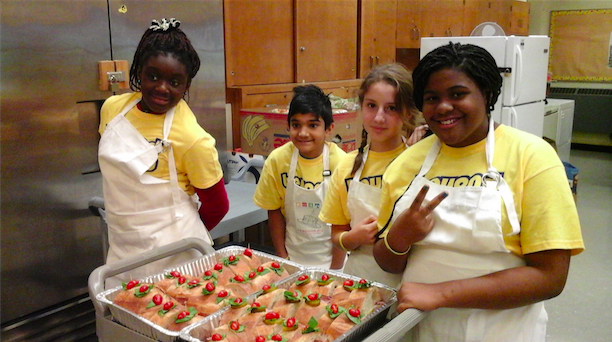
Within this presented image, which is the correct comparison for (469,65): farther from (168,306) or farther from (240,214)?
(240,214)

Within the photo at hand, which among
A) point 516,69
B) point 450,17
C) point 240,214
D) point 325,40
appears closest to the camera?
point 240,214

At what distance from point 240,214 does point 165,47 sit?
0.99 meters

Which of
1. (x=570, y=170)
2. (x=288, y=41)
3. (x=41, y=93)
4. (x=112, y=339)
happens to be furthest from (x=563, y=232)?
(x=570, y=170)

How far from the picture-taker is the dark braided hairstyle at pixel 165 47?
5.14ft

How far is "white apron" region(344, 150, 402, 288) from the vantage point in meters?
1.50

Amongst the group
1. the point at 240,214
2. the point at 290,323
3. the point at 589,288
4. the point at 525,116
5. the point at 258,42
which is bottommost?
the point at 589,288

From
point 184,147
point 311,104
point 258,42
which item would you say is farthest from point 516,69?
point 184,147

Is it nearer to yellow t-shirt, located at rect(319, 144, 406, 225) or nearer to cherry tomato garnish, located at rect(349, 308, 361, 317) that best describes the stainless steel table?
yellow t-shirt, located at rect(319, 144, 406, 225)

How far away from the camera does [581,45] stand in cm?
827

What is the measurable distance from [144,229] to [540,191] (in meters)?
1.16

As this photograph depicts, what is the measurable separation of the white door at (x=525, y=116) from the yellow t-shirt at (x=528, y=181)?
343cm

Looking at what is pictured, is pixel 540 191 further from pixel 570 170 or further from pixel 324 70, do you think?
pixel 570 170

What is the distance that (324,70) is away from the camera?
13.0 feet

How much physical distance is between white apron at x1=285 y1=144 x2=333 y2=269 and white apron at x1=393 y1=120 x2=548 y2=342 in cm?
85
